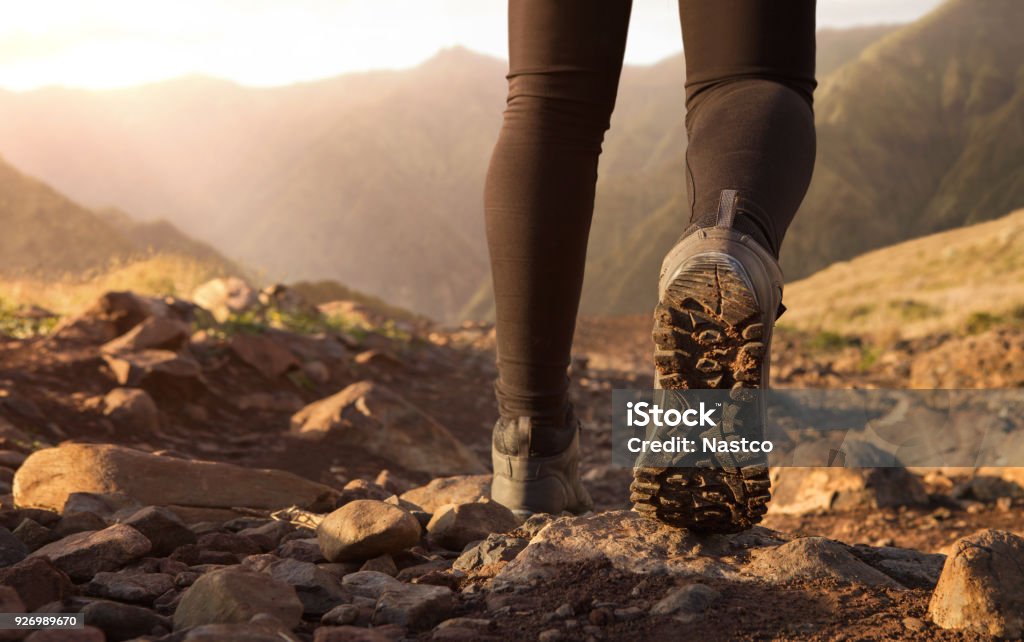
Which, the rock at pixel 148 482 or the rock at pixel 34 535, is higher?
the rock at pixel 148 482

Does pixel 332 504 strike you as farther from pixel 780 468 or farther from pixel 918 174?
pixel 918 174

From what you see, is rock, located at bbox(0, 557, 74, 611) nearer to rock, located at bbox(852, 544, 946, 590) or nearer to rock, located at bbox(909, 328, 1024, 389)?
rock, located at bbox(852, 544, 946, 590)

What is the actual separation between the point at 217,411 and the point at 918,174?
41.3 meters

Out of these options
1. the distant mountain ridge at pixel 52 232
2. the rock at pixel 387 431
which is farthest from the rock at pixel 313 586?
the distant mountain ridge at pixel 52 232

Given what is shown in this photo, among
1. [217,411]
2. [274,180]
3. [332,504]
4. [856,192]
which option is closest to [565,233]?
[332,504]

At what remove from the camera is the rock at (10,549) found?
153 cm

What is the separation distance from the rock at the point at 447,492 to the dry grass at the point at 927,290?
8.76m

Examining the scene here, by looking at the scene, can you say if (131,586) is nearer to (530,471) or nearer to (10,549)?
(10,549)

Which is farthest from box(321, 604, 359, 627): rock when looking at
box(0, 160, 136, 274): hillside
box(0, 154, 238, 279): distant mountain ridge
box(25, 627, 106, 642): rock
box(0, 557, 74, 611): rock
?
box(0, 160, 136, 274): hillside

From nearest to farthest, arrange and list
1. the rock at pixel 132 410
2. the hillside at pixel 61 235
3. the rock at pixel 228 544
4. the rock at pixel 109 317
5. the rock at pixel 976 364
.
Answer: the rock at pixel 228 544 → the rock at pixel 132 410 → the rock at pixel 109 317 → the rock at pixel 976 364 → the hillside at pixel 61 235

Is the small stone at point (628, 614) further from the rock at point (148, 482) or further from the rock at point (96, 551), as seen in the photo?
the rock at point (148, 482)

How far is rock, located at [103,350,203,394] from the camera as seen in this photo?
4.26 meters

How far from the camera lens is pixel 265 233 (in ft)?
177

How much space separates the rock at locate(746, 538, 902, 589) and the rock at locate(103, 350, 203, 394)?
11.8 feet
